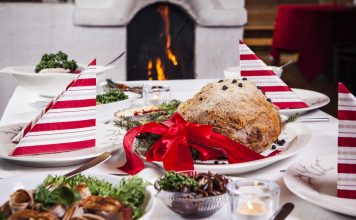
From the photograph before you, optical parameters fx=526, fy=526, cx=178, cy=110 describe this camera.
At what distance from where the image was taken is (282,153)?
1.20 meters

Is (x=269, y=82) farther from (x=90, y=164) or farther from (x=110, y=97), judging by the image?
(x=90, y=164)

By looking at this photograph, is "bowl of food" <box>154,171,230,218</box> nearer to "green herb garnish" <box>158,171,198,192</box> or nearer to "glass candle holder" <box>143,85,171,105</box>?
"green herb garnish" <box>158,171,198,192</box>

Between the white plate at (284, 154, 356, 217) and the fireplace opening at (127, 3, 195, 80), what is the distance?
130 inches

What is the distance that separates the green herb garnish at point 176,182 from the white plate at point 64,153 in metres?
0.33

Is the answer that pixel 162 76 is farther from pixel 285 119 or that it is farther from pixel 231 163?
pixel 231 163

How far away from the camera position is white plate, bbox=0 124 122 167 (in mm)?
1184

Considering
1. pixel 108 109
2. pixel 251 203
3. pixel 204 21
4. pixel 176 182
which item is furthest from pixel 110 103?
pixel 204 21

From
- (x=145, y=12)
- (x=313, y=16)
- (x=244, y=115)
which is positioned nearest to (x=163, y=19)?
(x=145, y=12)

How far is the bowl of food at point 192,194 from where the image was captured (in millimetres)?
871

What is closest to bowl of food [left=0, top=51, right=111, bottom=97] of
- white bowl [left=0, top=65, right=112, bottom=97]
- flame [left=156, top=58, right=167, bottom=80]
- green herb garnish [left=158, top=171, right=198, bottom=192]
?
white bowl [left=0, top=65, right=112, bottom=97]

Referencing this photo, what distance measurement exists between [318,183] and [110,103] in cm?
82

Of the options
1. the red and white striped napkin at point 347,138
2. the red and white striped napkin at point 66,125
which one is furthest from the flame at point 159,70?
the red and white striped napkin at point 347,138

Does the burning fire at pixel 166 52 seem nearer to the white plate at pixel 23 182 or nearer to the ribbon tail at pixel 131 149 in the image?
the ribbon tail at pixel 131 149

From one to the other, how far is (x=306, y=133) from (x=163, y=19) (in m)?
3.22
